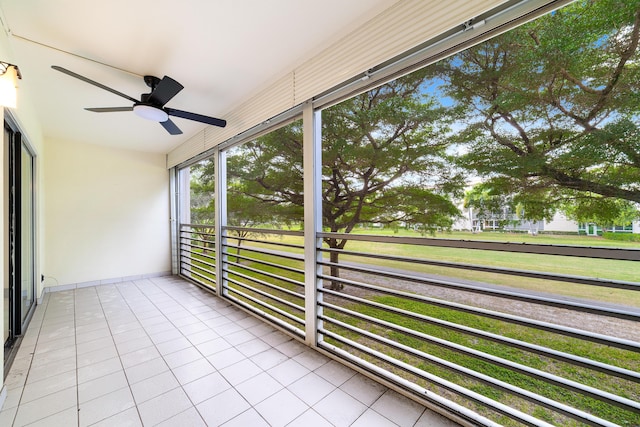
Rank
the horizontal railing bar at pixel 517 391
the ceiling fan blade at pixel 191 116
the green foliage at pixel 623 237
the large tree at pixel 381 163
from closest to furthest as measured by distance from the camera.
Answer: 1. the green foliage at pixel 623 237
2. the horizontal railing bar at pixel 517 391
3. the large tree at pixel 381 163
4. the ceiling fan blade at pixel 191 116

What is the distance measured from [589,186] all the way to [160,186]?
6.36 metres

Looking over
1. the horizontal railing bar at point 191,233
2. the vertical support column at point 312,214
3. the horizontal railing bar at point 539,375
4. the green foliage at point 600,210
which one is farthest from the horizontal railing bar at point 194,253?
the green foliage at point 600,210

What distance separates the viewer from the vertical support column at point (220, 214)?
3.72 m

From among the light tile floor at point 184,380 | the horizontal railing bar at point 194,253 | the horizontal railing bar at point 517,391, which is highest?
the horizontal railing bar at point 194,253

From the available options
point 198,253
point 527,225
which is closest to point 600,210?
point 527,225

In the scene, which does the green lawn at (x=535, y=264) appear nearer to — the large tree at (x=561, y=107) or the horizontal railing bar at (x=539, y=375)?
the large tree at (x=561, y=107)

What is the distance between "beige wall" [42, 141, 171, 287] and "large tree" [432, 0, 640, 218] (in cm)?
581

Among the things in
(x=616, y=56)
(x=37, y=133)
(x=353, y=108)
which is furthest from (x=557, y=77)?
(x=37, y=133)

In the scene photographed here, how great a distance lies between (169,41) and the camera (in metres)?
2.03

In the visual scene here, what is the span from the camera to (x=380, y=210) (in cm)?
238

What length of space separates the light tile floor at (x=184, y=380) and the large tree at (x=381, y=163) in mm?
954

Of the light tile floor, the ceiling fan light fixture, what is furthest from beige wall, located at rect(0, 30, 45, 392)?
the ceiling fan light fixture

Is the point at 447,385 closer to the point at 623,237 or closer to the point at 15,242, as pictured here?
the point at 623,237

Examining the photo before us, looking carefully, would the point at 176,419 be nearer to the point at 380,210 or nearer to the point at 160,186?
the point at 380,210
